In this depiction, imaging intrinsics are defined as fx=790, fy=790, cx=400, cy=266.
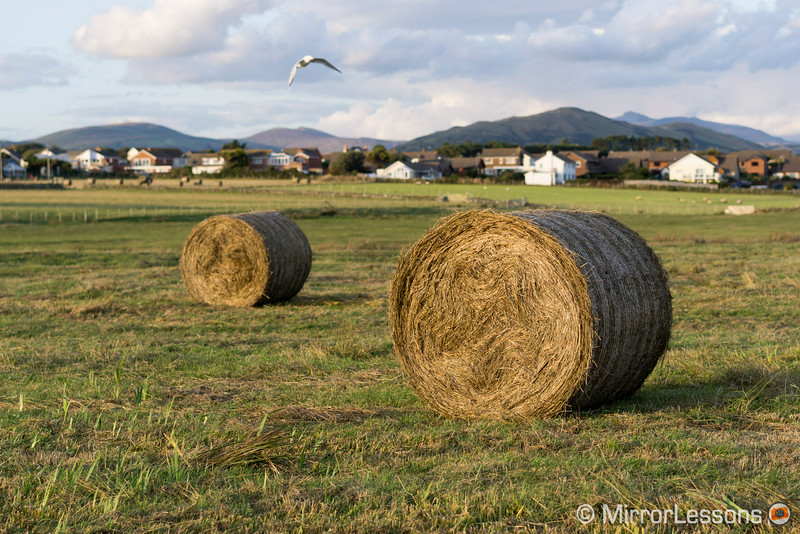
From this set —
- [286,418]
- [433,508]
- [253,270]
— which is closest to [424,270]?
[286,418]

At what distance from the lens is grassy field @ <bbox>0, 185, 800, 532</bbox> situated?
17.2ft

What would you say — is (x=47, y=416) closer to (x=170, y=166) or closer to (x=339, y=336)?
(x=339, y=336)

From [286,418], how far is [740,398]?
453cm

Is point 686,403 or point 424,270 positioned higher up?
point 424,270

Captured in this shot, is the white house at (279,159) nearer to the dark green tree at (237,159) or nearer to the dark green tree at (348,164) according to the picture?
the dark green tree at (237,159)

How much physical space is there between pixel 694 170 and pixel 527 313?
132542 millimetres

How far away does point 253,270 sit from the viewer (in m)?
16.8

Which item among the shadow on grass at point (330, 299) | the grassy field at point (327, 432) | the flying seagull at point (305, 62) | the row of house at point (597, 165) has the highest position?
the row of house at point (597, 165)

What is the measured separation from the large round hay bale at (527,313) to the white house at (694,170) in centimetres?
12791

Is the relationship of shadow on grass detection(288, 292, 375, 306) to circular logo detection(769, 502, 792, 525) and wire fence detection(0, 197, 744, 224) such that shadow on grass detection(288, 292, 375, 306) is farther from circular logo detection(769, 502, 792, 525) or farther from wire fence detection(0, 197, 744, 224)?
wire fence detection(0, 197, 744, 224)

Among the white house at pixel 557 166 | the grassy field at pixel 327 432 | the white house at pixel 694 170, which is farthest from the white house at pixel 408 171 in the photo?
the grassy field at pixel 327 432

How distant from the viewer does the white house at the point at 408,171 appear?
130 metres

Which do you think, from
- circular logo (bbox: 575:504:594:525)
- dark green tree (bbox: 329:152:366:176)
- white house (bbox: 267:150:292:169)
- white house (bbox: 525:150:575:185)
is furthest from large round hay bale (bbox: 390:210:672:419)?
white house (bbox: 267:150:292:169)

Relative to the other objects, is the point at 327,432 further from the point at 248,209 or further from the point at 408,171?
the point at 408,171
